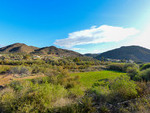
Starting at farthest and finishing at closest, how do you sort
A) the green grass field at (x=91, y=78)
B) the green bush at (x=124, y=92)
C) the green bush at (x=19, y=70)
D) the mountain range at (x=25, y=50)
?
the mountain range at (x=25, y=50)
the green bush at (x=19, y=70)
the green grass field at (x=91, y=78)
the green bush at (x=124, y=92)

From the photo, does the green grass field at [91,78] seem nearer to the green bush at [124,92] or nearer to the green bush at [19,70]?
the green bush at [124,92]

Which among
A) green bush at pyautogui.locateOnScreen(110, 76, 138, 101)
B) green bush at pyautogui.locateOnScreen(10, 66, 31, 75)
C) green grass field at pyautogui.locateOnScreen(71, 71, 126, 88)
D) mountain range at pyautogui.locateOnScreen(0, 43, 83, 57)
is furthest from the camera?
mountain range at pyautogui.locateOnScreen(0, 43, 83, 57)

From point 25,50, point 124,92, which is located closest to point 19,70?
point 124,92

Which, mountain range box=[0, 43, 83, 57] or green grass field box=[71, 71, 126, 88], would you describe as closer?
green grass field box=[71, 71, 126, 88]

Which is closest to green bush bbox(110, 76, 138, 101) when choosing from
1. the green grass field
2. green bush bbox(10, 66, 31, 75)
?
the green grass field

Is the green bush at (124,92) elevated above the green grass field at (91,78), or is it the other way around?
the green bush at (124,92)

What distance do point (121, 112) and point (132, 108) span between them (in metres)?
0.50

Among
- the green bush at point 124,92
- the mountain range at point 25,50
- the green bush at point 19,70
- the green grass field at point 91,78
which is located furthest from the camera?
the mountain range at point 25,50

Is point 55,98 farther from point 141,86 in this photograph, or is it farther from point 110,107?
point 141,86

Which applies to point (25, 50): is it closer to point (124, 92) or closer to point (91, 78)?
point (91, 78)

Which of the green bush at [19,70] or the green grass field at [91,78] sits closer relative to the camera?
the green grass field at [91,78]

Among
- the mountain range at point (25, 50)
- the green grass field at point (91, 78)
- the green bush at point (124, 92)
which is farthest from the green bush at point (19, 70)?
the mountain range at point (25, 50)

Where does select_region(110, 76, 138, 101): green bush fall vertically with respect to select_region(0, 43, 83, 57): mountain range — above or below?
below

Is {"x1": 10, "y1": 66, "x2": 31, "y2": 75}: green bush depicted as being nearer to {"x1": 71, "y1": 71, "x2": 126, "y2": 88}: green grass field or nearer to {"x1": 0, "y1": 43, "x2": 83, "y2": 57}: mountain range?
{"x1": 71, "y1": 71, "x2": 126, "y2": 88}: green grass field
